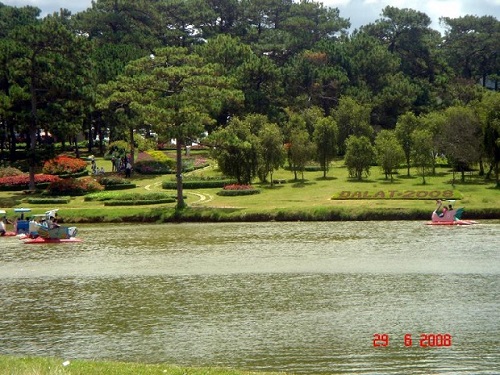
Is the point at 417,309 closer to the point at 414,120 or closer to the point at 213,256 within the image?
the point at 213,256

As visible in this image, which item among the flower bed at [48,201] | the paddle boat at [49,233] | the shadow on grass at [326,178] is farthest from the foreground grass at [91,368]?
the shadow on grass at [326,178]

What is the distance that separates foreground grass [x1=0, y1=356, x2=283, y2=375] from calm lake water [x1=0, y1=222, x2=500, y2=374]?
5.37ft

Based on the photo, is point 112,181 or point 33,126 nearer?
point 33,126

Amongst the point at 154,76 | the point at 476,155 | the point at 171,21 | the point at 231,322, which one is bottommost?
the point at 231,322

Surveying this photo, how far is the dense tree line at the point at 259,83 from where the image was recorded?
189 feet

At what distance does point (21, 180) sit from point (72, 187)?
22.4 ft

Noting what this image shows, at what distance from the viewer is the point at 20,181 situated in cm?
6762

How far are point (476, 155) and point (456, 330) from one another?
42.5 m

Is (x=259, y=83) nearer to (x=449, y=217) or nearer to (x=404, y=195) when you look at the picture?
(x=404, y=195)

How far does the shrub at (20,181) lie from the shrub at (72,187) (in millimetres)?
2468

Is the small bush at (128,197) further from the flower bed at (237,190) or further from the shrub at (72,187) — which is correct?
the flower bed at (237,190)

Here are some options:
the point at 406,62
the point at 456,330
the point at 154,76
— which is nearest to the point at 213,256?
the point at 456,330

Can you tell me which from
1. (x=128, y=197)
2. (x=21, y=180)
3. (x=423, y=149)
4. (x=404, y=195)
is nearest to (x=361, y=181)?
(x=423, y=149)

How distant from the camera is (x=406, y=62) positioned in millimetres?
112312
